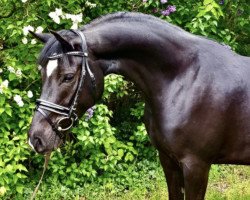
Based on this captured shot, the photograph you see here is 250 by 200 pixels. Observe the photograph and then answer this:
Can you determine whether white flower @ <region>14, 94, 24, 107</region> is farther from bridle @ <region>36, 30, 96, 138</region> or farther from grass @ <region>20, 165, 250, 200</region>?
bridle @ <region>36, 30, 96, 138</region>

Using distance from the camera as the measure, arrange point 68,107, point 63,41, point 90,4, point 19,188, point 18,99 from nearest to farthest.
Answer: point 63,41, point 68,107, point 18,99, point 19,188, point 90,4

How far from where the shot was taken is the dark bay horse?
2859 millimetres

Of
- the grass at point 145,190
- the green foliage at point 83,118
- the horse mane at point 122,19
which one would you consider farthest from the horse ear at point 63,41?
the grass at point 145,190

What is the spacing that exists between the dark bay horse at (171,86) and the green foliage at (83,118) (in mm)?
1154

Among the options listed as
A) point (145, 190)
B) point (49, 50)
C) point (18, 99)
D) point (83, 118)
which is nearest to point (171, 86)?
point (49, 50)

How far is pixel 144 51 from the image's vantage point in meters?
2.97

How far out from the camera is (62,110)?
111 inches

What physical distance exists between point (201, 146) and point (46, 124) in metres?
0.96

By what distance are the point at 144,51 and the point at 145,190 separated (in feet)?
8.44

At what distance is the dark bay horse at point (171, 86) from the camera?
286 centimetres

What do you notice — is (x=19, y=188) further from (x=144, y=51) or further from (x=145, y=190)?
(x=144, y=51)

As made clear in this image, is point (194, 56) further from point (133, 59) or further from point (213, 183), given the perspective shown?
point (213, 183)

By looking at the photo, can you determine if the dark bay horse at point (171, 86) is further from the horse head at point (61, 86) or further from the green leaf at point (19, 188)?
the green leaf at point (19, 188)

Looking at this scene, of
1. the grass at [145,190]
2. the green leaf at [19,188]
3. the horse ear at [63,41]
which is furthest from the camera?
the grass at [145,190]
